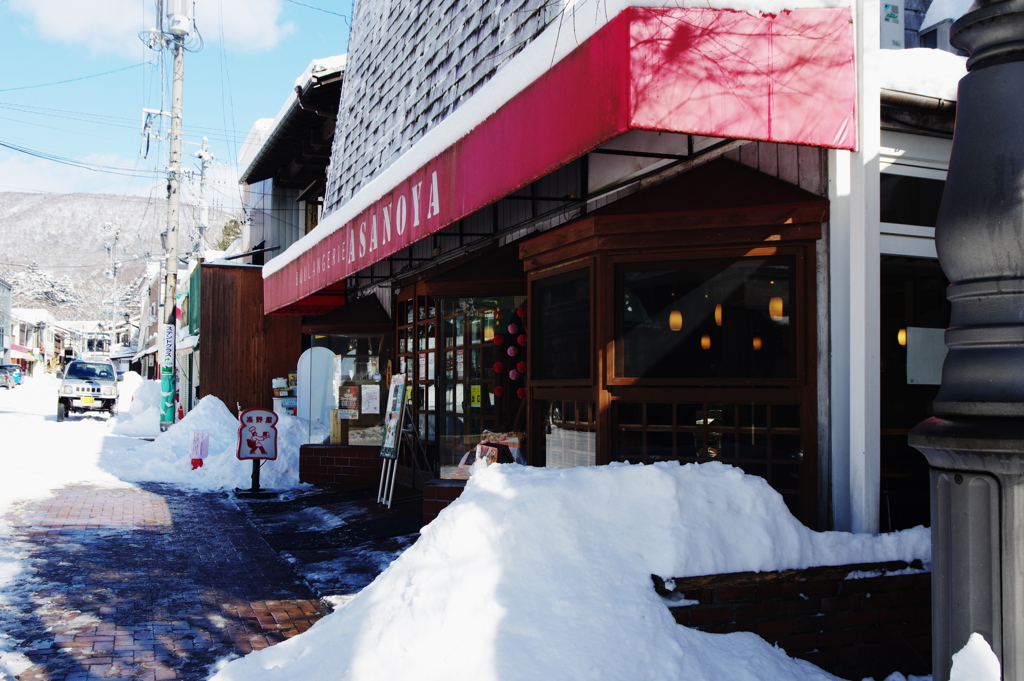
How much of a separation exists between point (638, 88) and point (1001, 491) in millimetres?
2419

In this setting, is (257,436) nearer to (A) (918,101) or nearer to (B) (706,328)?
(B) (706,328)

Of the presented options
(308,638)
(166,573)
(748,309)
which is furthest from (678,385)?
(166,573)

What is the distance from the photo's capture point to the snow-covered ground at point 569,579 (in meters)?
3.46

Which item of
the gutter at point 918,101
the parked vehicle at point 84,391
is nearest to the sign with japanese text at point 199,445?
the gutter at point 918,101

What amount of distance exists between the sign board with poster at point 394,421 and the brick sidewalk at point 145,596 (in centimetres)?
178

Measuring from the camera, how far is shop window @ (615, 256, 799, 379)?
5367 mm

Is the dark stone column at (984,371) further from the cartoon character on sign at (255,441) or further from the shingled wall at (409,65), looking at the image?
the cartoon character on sign at (255,441)

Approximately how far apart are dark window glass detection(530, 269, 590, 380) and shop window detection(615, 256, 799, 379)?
427 mm

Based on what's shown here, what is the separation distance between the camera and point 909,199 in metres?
5.30

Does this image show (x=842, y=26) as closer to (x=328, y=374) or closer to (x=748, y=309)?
(x=748, y=309)

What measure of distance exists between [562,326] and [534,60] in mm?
2210

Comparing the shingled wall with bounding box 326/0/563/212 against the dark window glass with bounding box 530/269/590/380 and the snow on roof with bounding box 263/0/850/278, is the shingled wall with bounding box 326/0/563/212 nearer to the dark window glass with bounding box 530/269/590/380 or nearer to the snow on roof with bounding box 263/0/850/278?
the snow on roof with bounding box 263/0/850/278

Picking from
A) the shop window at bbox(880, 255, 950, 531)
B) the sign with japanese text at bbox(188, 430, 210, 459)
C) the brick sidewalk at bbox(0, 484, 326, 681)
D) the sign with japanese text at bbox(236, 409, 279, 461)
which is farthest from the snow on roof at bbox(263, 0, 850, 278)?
the sign with japanese text at bbox(188, 430, 210, 459)

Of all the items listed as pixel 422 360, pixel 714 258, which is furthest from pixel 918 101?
pixel 422 360
